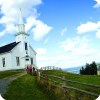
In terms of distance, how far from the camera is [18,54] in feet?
107

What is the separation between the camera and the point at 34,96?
9.32 meters

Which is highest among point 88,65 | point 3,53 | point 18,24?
point 18,24

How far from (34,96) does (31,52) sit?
91.9ft

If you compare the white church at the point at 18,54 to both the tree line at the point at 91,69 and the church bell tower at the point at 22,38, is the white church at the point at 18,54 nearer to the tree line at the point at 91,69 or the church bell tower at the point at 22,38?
the church bell tower at the point at 22,38

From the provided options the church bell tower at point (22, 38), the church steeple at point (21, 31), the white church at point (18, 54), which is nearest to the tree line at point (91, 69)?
the white church at point (18, 54)

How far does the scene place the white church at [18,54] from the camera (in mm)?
31292

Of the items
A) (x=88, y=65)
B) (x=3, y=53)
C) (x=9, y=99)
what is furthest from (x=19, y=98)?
(x=88, y=65)

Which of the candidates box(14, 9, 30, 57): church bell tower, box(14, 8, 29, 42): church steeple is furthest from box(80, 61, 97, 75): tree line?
box(14, 8, 29, 42): church steeple

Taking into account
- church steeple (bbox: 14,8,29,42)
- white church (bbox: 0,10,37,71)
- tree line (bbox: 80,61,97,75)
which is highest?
church steeple (bbox: 14,8,29,42)

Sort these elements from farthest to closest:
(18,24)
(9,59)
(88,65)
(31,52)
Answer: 1. (88,65)
2. (31,52)
3. (18,24)
4. (9,59)

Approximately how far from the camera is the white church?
31292 mm

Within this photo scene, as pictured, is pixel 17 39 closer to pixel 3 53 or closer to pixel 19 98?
pixel 3 53

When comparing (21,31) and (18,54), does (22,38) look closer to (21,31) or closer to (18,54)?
(21,31)

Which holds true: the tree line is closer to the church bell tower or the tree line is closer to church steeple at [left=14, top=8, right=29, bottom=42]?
the church bell tower
